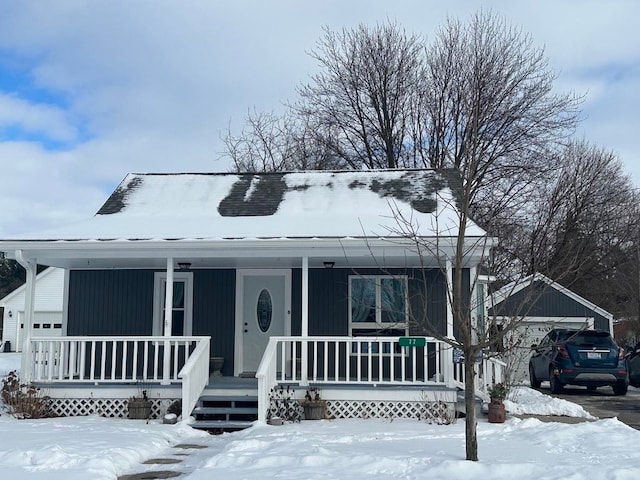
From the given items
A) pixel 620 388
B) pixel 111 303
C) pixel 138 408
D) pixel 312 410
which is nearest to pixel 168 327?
pixel 138 408

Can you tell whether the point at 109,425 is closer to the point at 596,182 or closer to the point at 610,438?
the point at 610,438

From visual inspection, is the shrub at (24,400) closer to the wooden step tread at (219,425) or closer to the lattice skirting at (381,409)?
the wooden step tread at (219,425)

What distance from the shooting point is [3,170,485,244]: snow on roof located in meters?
11.8

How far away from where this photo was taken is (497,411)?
10.2 m

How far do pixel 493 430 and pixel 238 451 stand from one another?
375 cm

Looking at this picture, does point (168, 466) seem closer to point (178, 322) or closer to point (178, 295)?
point (178, 322)

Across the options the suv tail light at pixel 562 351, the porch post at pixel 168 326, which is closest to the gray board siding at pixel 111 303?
the porch post at pixel 168 326

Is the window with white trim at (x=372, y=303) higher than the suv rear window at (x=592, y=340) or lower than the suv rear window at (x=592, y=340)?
higher

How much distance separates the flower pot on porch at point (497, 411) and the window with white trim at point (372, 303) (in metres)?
2.84

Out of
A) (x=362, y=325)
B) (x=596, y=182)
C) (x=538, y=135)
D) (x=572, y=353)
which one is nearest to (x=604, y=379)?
(x=572, y=353)

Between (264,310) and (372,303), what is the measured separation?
2.09 metres

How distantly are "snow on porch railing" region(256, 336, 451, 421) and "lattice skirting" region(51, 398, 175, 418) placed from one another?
2.57 m

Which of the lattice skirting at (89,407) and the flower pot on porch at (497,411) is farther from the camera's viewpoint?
the lattice skirting at (89,407)

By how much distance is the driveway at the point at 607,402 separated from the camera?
1218cm
